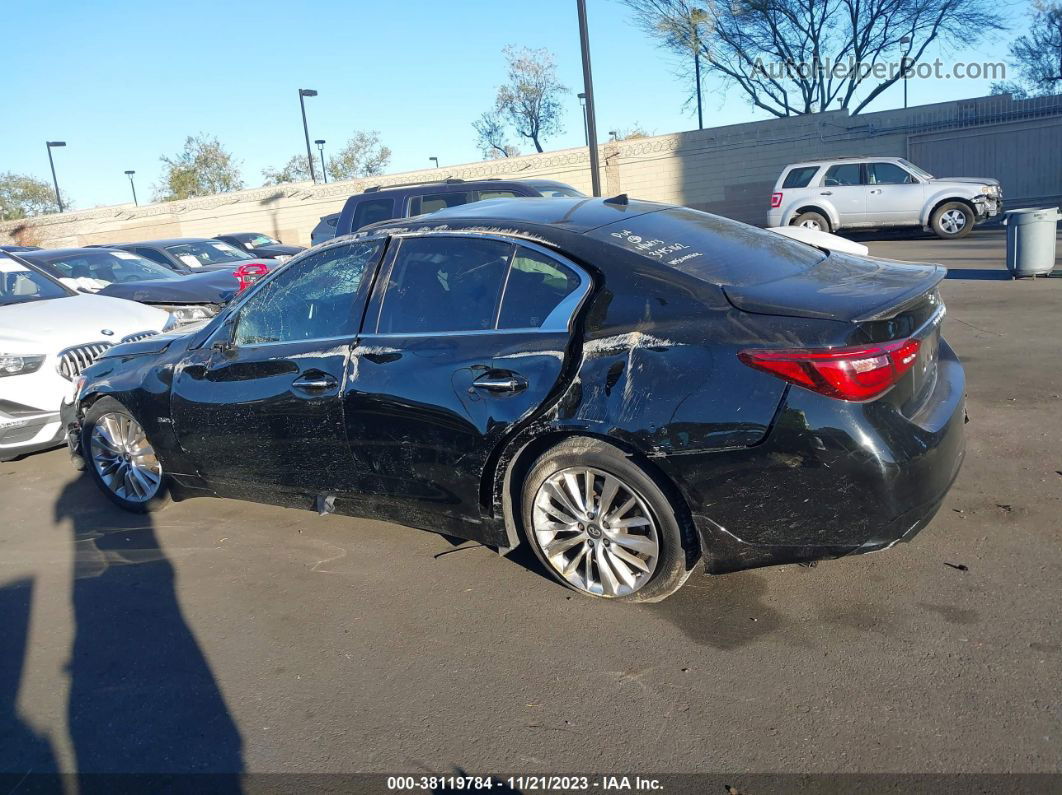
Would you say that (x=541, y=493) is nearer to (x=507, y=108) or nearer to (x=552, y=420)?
(x=552, y=420)

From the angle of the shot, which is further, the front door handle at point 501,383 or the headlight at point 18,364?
the headlight at point 18,364

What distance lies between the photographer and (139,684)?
3465 mm

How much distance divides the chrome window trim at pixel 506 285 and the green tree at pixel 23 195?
68886 millimetres

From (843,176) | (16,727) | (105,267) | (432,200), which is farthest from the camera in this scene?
(843,176)

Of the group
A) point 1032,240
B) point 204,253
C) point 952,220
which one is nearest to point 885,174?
point 952,220

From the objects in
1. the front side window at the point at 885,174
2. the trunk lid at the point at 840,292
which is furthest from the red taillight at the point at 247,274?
the front side window at the point at 885,174

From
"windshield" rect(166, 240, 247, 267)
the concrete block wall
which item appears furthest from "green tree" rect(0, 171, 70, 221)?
"windshield" rect(166, 240, 247, 267)

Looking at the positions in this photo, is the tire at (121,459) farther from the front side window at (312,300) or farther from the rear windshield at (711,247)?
the rear windshield at (711,247)

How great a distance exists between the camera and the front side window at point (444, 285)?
389 centimetres

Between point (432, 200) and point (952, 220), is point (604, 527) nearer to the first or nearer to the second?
point (432, 200)

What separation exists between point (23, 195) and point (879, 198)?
6462 centimetres

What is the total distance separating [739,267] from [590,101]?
11.7m

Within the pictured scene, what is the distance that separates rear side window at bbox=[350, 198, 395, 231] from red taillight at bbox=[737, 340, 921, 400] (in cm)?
762

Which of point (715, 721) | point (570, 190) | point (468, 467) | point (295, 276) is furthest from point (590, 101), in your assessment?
point (715, 721)
